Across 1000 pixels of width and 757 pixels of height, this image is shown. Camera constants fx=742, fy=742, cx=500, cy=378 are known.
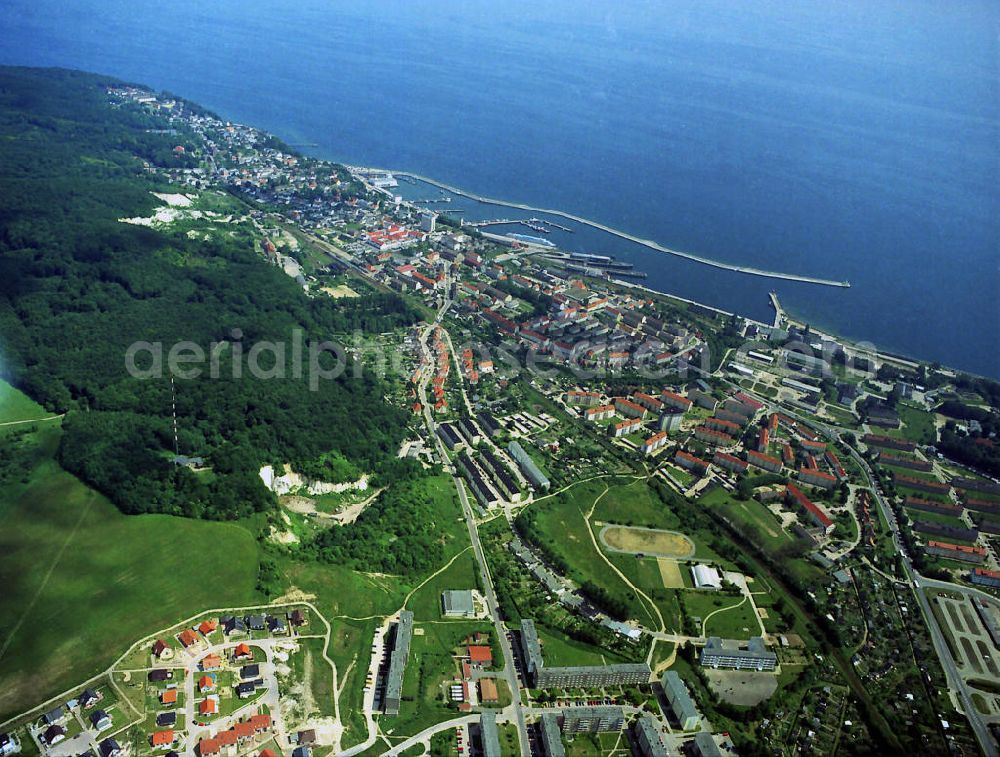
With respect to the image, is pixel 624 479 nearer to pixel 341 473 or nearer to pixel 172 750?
pixel 341 473

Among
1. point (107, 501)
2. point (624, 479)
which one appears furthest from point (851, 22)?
point (107, 501)

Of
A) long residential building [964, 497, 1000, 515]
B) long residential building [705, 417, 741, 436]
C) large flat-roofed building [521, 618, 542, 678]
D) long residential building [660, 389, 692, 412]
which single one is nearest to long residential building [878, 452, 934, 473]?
long residential building [964, 497, 1000, 515]

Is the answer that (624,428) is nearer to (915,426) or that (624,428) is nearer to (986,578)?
(986,578)

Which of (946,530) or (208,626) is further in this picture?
(946,530)

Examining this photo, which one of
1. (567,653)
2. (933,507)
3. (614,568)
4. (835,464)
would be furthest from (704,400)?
(567,653)

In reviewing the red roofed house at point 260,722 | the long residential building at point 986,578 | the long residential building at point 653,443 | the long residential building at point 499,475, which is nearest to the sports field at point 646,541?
the long residential building at point 499,475

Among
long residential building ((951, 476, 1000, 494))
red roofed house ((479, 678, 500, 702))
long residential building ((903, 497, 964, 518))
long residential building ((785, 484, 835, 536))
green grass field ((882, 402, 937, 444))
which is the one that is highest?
green grass field ((882, 402, 937, 444))

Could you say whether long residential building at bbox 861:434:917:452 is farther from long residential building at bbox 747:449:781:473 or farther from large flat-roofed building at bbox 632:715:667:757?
large flat-roofed building at bbox 632:715:667:757

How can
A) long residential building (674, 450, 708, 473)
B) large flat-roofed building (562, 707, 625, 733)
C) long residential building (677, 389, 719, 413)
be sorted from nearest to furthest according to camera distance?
1. large flat-roofed building (562, 707, 625, 733)
2. long residential building (674, 450, 708, 473)
3. long residential building (677, 389, 719, 413)
